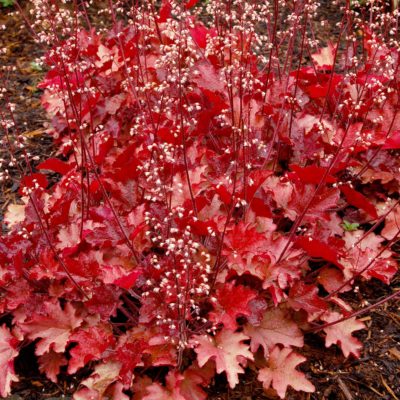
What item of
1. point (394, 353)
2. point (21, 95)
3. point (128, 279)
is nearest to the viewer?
point (128, 279)

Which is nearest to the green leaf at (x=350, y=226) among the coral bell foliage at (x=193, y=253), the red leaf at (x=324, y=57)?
the coral bell foliage at (x=193, y=253)

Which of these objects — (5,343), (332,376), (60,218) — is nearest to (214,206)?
(60,218)

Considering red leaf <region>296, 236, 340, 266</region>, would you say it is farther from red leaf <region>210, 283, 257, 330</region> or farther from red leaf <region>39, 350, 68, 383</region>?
red leaf <region>39, 350, 68, 383</region>

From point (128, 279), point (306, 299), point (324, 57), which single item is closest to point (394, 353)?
point (306, 299)

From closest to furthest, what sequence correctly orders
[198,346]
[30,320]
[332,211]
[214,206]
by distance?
1. [198,346]
2. [30,320]
3. [214,206]
4. [332,211]

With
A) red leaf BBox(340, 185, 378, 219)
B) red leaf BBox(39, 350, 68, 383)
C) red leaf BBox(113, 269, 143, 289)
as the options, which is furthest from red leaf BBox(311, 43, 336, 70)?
red leaf BBox(39, 350, 68, 383)

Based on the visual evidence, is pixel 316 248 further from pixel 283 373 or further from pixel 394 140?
pixel 394 140

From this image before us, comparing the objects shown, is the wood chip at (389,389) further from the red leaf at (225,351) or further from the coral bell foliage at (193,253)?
the red leaf at (225,351)

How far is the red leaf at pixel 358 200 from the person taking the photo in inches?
103

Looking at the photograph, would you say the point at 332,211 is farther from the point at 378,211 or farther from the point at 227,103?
the point at 227,103

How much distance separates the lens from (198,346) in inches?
81.9

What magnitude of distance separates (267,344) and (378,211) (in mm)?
1050

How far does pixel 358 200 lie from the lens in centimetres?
265

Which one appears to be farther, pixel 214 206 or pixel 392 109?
pixel 392 109
